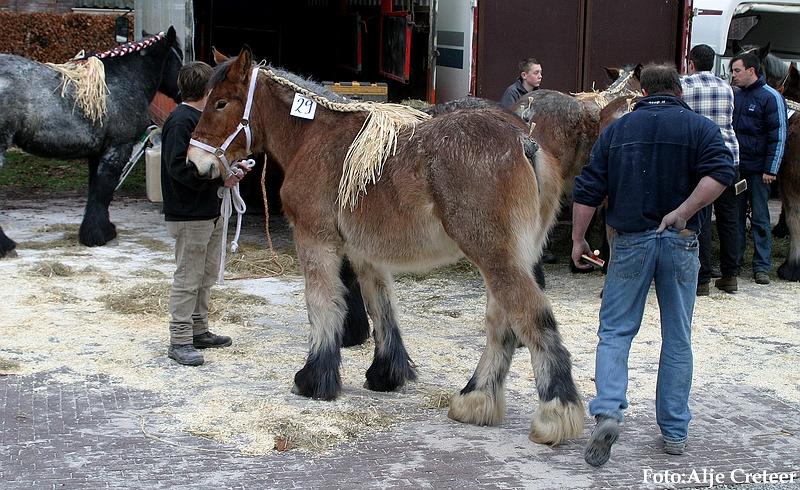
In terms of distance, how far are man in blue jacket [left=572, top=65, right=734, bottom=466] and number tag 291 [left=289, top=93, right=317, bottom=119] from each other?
1.74 metres

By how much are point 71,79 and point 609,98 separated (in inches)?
231

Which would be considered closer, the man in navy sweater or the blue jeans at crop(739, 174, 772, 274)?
the man in navy sweater

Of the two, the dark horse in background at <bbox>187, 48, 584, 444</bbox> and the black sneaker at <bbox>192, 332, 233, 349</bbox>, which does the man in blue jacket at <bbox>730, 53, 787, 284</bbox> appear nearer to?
the dark horse in background at <bbox>187, 48, 584, 444</bbox>

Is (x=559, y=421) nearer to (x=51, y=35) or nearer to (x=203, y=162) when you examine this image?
(x=203, y=162)

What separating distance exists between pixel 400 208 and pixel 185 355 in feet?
6.56

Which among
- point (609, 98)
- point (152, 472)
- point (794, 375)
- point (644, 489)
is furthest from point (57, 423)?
point (609, 98)

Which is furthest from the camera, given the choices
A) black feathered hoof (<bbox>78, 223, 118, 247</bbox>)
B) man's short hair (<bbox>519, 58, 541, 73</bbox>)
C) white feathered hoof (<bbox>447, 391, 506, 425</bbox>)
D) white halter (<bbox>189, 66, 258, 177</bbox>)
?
black feathered hoof (<bbox>78, 223, 118, 247</bbox>)

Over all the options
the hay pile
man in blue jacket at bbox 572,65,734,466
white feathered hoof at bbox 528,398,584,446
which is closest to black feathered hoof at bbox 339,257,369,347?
the hay pile

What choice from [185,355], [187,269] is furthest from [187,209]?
[185,355]

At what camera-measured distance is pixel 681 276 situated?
402 centimetres

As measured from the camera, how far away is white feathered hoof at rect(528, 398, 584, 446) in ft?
13.7

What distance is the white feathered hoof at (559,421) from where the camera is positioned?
417 cm

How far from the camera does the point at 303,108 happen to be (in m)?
4.98

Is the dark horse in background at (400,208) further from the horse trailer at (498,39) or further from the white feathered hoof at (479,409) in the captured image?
the horse trailer at (498,39)
